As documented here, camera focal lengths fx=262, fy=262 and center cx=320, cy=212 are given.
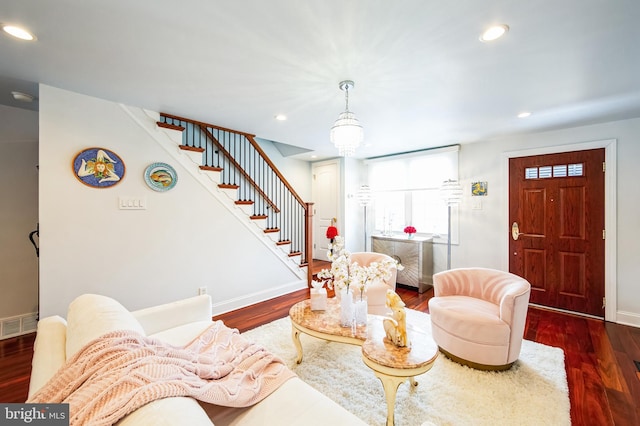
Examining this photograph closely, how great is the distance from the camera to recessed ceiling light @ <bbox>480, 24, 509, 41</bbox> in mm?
1531

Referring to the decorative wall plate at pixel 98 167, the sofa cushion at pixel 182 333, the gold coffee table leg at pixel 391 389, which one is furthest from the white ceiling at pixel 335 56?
the gold coffee table leg at pixel 391 389

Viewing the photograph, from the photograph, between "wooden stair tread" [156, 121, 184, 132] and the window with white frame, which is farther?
the window with white frame

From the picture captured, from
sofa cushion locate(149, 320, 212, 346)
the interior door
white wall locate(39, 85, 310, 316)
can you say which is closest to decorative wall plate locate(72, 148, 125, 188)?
white wall locate(39, 85, 310, 316)

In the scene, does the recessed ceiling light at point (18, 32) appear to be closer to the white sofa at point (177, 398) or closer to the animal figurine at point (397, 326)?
the white sofa at point (177, 398)

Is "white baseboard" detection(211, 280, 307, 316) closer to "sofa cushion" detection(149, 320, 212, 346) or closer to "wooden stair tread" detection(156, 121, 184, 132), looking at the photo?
"sofa cushion" detection(149, 320, 212, 346)

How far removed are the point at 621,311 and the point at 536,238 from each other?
112 centimetres

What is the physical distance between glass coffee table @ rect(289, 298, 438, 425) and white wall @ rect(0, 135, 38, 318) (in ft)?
9.98

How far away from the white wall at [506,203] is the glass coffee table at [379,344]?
2.71m

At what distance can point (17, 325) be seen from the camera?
2799mm

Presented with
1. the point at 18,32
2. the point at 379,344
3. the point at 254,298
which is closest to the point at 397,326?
the point at 379,344

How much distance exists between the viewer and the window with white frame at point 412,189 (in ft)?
14.6

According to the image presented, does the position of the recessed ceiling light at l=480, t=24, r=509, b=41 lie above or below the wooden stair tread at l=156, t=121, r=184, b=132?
above

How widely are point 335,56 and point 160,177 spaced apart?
7.52 feet

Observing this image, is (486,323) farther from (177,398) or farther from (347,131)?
(177,398)
